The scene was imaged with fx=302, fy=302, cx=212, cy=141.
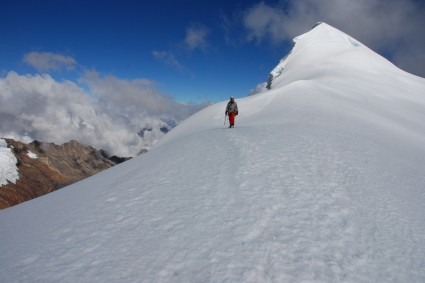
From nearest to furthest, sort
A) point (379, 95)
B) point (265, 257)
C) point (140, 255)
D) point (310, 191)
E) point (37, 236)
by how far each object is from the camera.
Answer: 1. point (265, 257)
2. point (140, 255)
3. point (37, 236)
4. point (310, 191)
5. point (379, 95)

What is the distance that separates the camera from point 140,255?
5453mm

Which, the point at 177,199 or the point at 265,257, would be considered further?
the point at 177,199

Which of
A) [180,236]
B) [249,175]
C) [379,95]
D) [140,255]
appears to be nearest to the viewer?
[140,255]

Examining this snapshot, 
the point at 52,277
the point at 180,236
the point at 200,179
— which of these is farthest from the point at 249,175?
the point at 52,277

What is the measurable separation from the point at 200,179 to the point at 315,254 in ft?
15.0

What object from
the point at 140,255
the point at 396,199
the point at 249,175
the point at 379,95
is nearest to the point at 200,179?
the point at 249,175

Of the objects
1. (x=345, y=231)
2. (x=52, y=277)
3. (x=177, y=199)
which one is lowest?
(x=52, y=277)

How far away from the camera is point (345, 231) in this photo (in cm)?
577

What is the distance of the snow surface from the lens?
4.96 m

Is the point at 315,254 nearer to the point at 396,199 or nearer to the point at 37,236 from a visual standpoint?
the point at 396,199

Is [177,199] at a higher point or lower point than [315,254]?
higher

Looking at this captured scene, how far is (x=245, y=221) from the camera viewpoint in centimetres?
627

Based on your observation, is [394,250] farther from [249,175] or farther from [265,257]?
[249,175]

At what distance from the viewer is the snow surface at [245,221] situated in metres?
4.96
